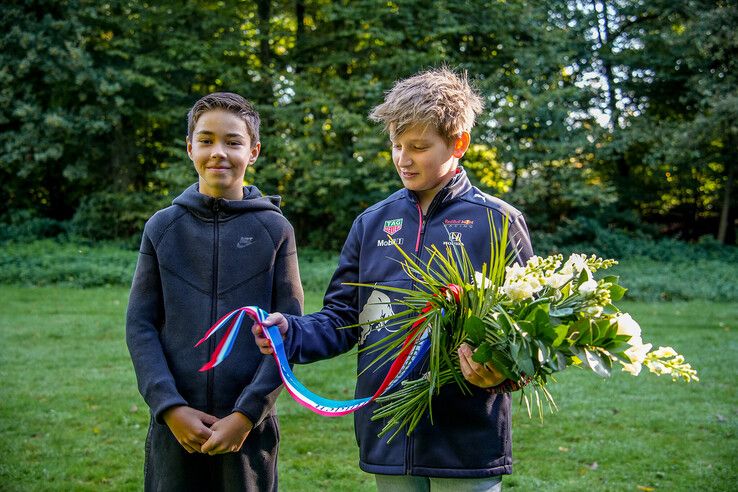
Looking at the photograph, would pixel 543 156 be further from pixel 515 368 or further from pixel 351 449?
pixel 515 368

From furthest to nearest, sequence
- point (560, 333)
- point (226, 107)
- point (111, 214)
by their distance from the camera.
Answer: point (111, 214)
point (226, 107)
point (560, 333)

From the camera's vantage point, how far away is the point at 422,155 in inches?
103

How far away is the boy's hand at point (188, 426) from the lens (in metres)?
2.51

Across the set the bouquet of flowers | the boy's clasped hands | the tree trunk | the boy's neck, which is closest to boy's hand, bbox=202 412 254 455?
the boy's clasped hands

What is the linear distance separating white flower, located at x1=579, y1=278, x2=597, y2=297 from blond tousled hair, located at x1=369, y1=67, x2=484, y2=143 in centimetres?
75

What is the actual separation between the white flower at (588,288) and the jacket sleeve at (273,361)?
0.99m

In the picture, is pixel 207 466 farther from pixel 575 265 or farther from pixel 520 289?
pixel 575 265

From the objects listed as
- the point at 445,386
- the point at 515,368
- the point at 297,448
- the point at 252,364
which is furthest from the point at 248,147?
the point at 297,448

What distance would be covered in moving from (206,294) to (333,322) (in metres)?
0.47

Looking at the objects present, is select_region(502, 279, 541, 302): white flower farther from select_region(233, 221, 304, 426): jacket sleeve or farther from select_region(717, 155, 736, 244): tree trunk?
select_region(717, 155, 736, 244): tree trunk

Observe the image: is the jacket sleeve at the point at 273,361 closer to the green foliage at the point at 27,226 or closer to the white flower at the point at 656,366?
the white flower at the point at 656,366

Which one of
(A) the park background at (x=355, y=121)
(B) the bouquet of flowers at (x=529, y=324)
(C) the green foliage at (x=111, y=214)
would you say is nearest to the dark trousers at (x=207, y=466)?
(B) the bouquet of flowers at (x=529, y=324)

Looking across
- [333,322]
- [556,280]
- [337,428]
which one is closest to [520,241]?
[556,280]

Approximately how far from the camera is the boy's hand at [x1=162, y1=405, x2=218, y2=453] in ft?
→ 8.23
